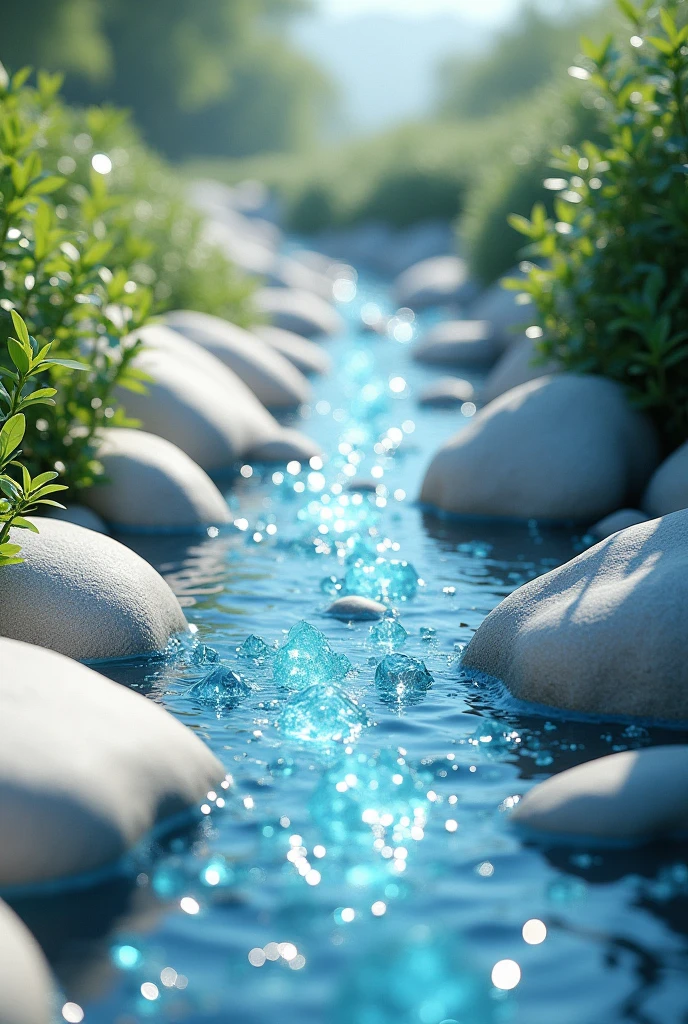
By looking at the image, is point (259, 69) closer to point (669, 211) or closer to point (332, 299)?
point (332, 299)

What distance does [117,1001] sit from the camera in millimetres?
2631

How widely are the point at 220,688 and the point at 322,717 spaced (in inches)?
18.5

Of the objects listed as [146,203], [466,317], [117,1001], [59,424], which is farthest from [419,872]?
[466,317]

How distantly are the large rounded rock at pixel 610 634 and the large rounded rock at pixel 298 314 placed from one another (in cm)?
1009

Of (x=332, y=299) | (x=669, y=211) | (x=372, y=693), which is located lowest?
(x=332, y=299)

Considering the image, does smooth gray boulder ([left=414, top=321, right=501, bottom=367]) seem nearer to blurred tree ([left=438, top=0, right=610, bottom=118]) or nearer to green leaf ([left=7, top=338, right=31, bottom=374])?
green leaf ([left=7, top=338, right=31, bottom=374])

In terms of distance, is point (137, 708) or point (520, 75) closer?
point (137, 708)

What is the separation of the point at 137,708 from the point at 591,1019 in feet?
4.93

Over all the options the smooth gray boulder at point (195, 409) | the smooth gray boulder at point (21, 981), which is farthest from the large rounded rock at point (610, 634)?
the smooth gray boulder at point (195, 409)

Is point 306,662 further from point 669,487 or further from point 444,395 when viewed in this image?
point 444,395

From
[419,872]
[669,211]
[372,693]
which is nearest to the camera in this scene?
[419,872]

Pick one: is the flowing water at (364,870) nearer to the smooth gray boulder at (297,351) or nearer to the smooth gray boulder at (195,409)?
the smooth gray boulder at (195,409)

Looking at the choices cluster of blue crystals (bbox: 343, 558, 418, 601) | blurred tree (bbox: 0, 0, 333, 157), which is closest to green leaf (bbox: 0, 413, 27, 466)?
cluster of blue crystals (bbox: 343, 558, 418, 601)

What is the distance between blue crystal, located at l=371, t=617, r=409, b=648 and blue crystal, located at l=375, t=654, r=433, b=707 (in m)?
0.39
